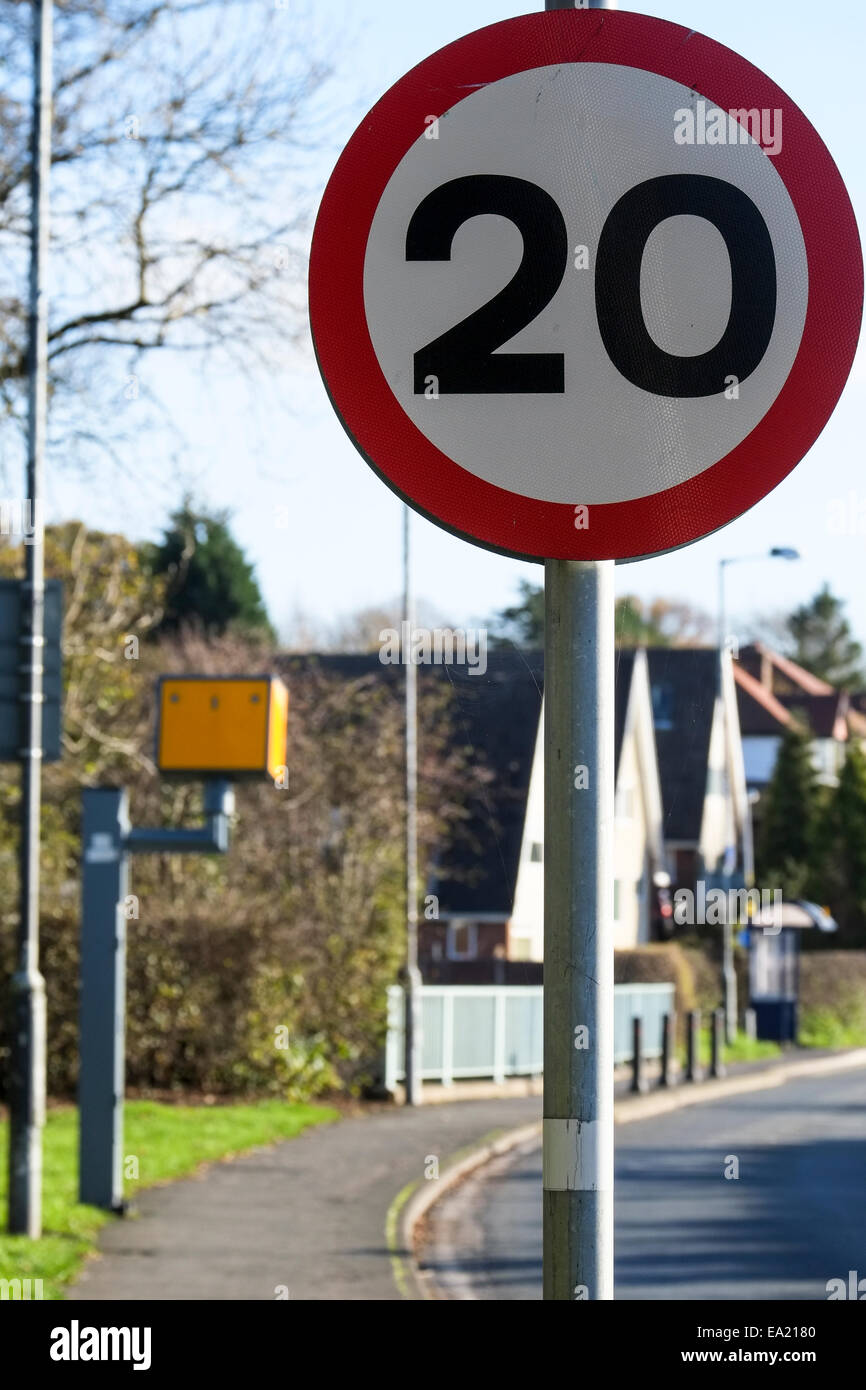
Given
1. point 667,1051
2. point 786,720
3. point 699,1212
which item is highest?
point 786,720

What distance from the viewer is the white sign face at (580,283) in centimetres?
180

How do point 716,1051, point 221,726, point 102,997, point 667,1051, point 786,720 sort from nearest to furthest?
point 221,726, point 102,997, point 786,720, point 667,1051, point 716,1051

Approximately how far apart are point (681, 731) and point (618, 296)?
61 cm

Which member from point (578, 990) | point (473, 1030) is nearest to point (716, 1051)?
point (473, 1030)

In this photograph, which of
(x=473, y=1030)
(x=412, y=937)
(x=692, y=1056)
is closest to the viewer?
(x=412, y=937)

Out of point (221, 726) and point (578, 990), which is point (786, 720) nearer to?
point (221, 726)

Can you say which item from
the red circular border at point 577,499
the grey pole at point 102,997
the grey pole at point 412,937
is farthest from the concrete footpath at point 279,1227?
the red circular border at point 577,499

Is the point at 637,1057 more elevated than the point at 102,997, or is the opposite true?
the point at 102,997

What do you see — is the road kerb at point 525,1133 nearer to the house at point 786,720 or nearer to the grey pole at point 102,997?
the house at point 786,720

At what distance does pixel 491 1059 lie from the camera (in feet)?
72.3

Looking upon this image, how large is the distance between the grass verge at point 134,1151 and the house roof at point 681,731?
4.78 m

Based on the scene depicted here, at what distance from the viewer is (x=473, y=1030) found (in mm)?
21438

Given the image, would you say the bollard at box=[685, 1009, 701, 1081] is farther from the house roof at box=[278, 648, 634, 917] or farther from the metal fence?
the house roof at box=[278, 648, 634, 917]

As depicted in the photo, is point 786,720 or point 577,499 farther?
point 786,720
